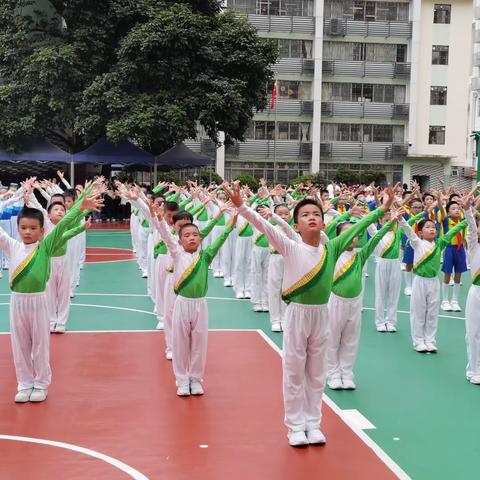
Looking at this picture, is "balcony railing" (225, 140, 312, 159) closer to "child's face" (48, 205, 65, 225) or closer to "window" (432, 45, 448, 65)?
"window" (432, 45, 448, 65)

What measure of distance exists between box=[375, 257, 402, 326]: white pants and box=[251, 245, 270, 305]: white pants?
1.92m

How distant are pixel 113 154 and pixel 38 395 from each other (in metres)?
18.6

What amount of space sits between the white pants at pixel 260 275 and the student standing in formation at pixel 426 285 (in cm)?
293

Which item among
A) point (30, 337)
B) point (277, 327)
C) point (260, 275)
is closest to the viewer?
point (30, 337)

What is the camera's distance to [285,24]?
3928 cm

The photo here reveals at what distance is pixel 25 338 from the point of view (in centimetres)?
641

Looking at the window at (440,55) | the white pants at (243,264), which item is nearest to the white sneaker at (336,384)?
the white pants at (243,264)

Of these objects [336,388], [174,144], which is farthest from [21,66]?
[336,388]

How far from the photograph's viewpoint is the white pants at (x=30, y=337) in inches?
249

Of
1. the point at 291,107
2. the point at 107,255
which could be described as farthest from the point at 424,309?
the point at 291,107

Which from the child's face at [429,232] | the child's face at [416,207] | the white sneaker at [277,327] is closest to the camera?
the child's face at [429,232]

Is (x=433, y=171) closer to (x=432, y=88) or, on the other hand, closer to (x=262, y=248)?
(x=432, y=88)

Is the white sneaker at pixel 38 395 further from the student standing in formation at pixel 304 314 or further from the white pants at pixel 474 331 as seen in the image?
the white pants at pixel 474 331

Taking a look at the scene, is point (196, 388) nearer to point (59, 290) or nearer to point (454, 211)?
point (59, 290)
